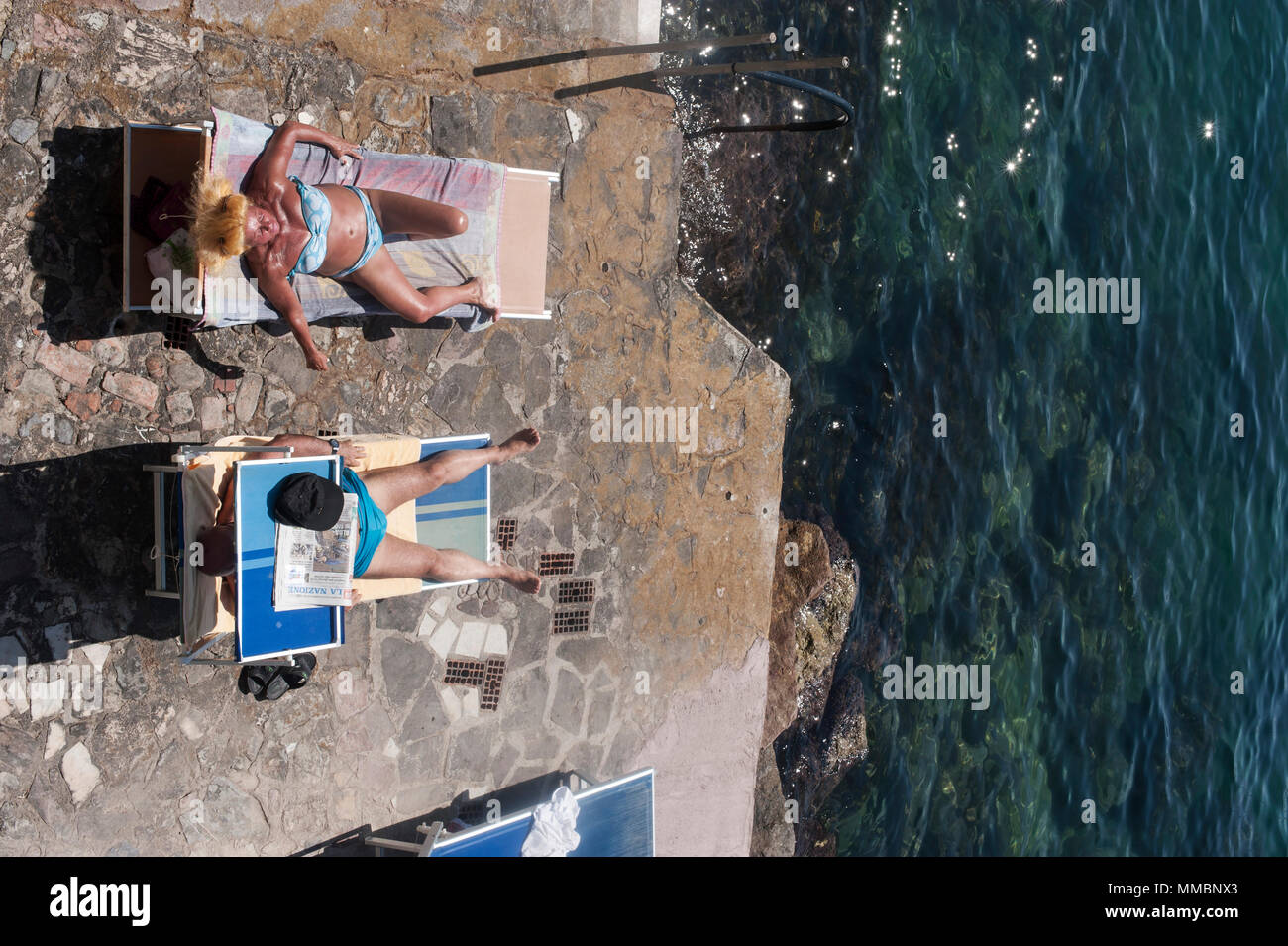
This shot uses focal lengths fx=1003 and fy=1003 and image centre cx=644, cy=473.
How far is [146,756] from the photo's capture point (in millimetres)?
5832

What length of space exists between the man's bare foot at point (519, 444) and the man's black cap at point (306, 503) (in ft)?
4.84

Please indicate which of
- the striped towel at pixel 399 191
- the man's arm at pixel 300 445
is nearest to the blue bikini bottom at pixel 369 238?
the striped towel at pixel 399 191

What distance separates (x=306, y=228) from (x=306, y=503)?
1.46 metres

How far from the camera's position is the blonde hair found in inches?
195

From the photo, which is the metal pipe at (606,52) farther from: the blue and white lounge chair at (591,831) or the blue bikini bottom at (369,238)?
the blue and white lounge chair at (591,831)

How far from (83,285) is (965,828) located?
331 inches

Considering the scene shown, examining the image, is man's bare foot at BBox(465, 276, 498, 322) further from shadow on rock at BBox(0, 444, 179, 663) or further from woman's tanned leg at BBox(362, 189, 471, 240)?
shadow on rock at BBox(0, 444, 179, 663)

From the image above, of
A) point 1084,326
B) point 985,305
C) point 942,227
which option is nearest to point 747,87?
point 942,227

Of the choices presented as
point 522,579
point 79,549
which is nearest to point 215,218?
point 79,549

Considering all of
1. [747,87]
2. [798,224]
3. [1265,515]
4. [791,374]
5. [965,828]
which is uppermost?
[747,87]

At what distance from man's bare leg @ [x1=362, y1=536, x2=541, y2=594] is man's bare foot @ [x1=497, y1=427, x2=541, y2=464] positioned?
70cm

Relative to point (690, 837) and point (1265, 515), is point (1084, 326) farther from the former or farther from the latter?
point (690, 837)

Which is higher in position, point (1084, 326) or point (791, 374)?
point (1084, 326)

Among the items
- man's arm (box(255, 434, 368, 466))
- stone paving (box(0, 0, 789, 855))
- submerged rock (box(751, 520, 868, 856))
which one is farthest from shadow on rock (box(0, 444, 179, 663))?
submerged rock (box(751, 520, 868, 856))
